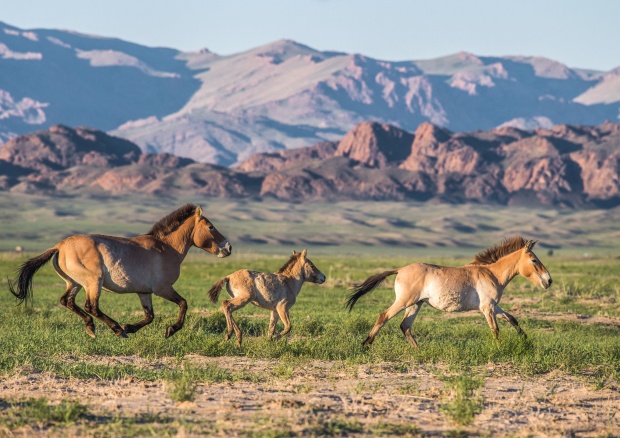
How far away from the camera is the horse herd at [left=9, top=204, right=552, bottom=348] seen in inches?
590

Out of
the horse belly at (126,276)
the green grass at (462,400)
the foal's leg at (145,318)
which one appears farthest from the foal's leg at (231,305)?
the green grass at (462,400)

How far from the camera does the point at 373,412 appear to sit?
1053cm

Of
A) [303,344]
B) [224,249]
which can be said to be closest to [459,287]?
[303,344]

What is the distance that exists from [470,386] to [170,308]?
14216 mm

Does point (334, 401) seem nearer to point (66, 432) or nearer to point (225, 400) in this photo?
point (225, 400)

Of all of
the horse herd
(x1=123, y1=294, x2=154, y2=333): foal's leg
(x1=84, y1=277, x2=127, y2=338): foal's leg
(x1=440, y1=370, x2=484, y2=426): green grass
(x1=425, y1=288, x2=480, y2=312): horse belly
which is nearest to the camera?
(x1=440, y1=370, x2=484, y2=426): green grass

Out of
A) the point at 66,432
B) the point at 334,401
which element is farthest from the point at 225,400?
the point at 66,432

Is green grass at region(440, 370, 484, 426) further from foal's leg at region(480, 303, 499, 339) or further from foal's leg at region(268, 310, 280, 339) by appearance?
foal's leg at region(268, 310, 280, 339)

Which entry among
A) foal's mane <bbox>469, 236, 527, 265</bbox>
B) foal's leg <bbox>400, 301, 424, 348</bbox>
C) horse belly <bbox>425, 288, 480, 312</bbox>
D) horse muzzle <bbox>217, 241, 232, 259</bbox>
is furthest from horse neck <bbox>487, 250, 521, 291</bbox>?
horse muzzle <bbox>217, 241, 232, 259</bbox>

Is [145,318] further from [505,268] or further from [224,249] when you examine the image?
[505,268]

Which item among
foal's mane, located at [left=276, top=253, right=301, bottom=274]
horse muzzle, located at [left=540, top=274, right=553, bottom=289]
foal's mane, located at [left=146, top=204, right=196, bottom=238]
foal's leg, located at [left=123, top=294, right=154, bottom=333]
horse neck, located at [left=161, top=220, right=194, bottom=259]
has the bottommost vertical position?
foal's leg, located at [left=123, top=294, right=154, bottom=333]

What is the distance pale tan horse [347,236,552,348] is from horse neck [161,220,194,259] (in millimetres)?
3087

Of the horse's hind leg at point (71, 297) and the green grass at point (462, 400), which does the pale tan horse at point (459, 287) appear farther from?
the horse's hind leg at point (71, 297)

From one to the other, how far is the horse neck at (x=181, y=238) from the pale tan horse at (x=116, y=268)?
0.01m
